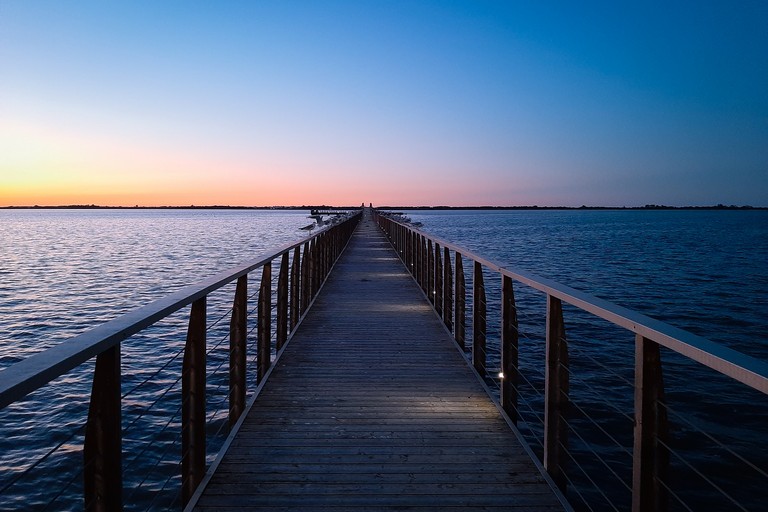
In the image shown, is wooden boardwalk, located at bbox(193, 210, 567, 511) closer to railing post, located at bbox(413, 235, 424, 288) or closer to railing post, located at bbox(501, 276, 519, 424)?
railing post, located at bbox(501, 276, 519, 424)

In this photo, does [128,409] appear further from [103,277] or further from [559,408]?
[103,277]

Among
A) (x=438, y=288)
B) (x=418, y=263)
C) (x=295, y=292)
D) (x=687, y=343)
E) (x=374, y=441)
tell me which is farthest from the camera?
(x=418, y=263)

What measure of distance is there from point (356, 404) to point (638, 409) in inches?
83.8

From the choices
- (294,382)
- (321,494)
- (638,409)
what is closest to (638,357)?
(638,409)

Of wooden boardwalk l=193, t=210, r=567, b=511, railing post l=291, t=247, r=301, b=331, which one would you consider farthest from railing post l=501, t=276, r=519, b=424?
railing post l=291, t=247, r=301, b=331

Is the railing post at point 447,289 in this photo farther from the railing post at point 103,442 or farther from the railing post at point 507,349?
the railing post at point 103,442

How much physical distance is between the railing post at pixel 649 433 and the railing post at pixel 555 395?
775 millimetres

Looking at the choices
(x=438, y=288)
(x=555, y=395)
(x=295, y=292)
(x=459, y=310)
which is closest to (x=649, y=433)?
(x=555, y=395)

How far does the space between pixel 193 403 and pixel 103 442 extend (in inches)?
33.7

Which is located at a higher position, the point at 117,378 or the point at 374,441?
the point at 117,378

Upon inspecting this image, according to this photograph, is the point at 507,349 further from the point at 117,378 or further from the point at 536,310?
the point at 536,310

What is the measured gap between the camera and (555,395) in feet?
8.91

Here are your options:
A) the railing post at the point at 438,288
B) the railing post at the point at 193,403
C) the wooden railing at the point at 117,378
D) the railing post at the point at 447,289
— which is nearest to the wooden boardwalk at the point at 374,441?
the railing post at the point at 193,403

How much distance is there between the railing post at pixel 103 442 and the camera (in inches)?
66.6
